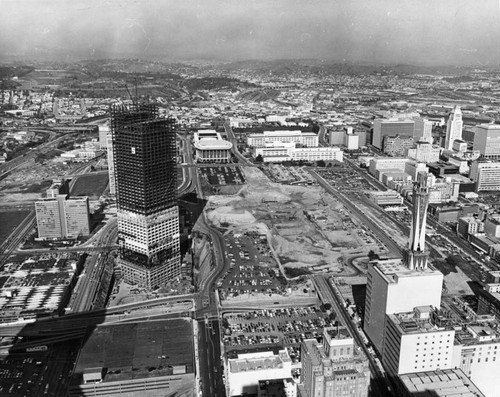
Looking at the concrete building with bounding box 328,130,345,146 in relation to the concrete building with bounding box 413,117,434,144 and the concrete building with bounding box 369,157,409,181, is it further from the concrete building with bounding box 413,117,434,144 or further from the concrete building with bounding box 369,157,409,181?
the concrete building with bounding box 369,157,409,181

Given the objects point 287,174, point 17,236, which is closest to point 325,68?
point 287,174

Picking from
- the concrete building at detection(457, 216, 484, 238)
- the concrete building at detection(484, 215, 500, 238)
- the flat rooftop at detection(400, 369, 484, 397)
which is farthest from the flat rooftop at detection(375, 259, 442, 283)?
the concrete building at detection(484, 215, 500, 238)

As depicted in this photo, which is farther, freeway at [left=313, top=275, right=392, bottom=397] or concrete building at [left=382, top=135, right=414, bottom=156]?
concrete building at [left=382, top=135, right=414, bottom=156]

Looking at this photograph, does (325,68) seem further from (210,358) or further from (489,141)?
(210,358)

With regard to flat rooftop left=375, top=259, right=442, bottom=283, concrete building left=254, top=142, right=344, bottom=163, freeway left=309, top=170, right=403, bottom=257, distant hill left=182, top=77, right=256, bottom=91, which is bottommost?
freeway left=309, top=170, right=403, bottom=257

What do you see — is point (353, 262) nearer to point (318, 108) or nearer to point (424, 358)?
point (424, 358)

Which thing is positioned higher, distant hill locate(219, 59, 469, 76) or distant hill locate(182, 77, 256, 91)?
distant hill locate(219, 59, 469, 76)

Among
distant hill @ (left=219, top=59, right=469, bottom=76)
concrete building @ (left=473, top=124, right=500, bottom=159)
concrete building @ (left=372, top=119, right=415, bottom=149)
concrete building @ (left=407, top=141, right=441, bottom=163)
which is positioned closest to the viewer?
concrete building @ (left=407, top=141, right=441, bottom=163)

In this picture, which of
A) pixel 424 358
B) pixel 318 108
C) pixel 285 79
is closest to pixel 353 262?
pixel 424 358
